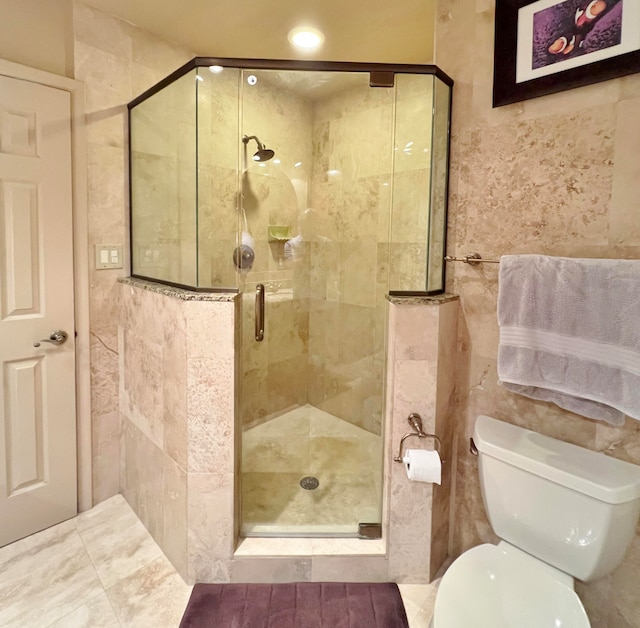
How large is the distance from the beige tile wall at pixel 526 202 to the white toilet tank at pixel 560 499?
145 millimetres

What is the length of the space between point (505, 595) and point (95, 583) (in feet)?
5.08

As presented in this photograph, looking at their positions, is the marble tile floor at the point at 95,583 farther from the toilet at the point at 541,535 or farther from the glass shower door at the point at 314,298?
the toilet at the point at 541,535

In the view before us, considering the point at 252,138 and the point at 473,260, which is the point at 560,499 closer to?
the point at 473,260


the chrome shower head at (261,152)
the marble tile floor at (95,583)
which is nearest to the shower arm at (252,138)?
the chrome shower head at (261,152)

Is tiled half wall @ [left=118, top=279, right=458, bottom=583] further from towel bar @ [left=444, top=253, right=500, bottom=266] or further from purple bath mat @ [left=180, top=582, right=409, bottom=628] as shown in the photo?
towel bar @ [left=444, top=253, right=500, bottom=266]

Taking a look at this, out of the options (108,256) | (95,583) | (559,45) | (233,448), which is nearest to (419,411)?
(233,448)

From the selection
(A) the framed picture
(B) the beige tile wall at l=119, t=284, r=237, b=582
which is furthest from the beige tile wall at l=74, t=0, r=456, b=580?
(A) the framed picture

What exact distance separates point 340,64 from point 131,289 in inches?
53.2

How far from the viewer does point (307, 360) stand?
267 centimetres

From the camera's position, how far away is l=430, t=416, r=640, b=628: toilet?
43.1 inches

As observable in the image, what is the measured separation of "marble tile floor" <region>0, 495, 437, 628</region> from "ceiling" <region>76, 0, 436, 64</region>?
2445 millimetres

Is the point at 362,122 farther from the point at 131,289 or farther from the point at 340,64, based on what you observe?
the point at 131,289

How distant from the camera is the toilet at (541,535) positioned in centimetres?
110

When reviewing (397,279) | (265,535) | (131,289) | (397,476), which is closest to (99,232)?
(131,289)
